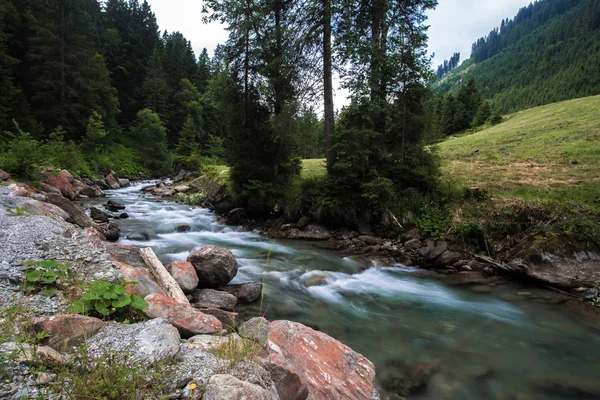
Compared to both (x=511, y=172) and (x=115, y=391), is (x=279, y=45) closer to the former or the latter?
(x=511, y=172)

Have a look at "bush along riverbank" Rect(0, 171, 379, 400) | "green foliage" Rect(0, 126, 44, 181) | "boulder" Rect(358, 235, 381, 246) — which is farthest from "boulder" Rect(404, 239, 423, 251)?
"green foliage" Rect(0, 126, 44, 181)

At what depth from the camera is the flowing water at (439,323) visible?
4.30 m

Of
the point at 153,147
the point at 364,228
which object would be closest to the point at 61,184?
the point at 364,228

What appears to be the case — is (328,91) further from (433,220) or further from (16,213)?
(16,213)

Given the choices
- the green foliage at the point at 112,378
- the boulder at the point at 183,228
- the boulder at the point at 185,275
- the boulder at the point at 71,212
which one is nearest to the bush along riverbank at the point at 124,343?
the green foliage at the point at 112,378

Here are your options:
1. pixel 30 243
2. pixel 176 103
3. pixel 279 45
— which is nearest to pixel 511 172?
pixel 279 45

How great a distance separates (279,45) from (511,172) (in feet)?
38.6

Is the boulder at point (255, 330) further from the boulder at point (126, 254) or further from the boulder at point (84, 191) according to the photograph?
the boulder at point (84, 191)

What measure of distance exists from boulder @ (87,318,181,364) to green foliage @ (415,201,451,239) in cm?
838

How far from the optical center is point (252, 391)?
6.34 feet

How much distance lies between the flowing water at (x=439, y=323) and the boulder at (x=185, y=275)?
4.41ft

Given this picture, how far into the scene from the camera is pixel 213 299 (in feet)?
18.8

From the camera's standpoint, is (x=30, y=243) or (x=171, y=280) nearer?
(x=30, y=243)

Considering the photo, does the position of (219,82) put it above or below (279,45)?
below
